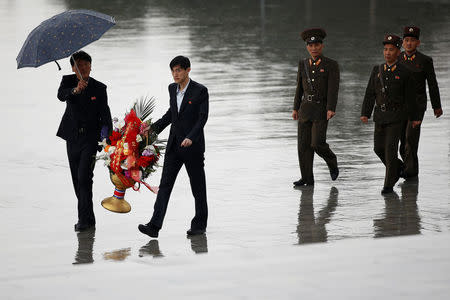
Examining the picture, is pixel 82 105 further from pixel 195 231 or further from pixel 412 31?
pixel 412 31

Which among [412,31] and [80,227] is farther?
[412,31]

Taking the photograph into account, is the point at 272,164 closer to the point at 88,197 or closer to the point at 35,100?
the point at 88,197

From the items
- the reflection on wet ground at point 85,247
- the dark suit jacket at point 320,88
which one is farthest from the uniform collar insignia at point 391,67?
the reflection on wet ground at point 85,247

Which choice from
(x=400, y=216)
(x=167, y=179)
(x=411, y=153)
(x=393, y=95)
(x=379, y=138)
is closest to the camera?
(x=167, y=179)

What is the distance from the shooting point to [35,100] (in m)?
17.7

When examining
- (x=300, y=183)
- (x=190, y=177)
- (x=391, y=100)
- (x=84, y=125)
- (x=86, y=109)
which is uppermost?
(x=86, y=109)

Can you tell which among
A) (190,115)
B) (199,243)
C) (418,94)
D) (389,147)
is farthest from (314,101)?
(199,243)

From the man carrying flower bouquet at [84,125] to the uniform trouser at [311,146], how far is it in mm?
2488

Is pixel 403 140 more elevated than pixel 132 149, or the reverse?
pixel 132 149

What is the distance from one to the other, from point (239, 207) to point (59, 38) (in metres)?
2.46

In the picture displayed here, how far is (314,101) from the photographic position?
1155 centimetres

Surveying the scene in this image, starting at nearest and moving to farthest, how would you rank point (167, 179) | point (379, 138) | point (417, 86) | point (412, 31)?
1. point (167, 179)
2. point (379, 138)
3. point (412, 31)
4. point (417, 86)

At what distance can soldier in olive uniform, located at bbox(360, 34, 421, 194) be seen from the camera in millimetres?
11188

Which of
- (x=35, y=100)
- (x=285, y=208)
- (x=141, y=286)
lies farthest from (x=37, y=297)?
(x=35, y=100)
